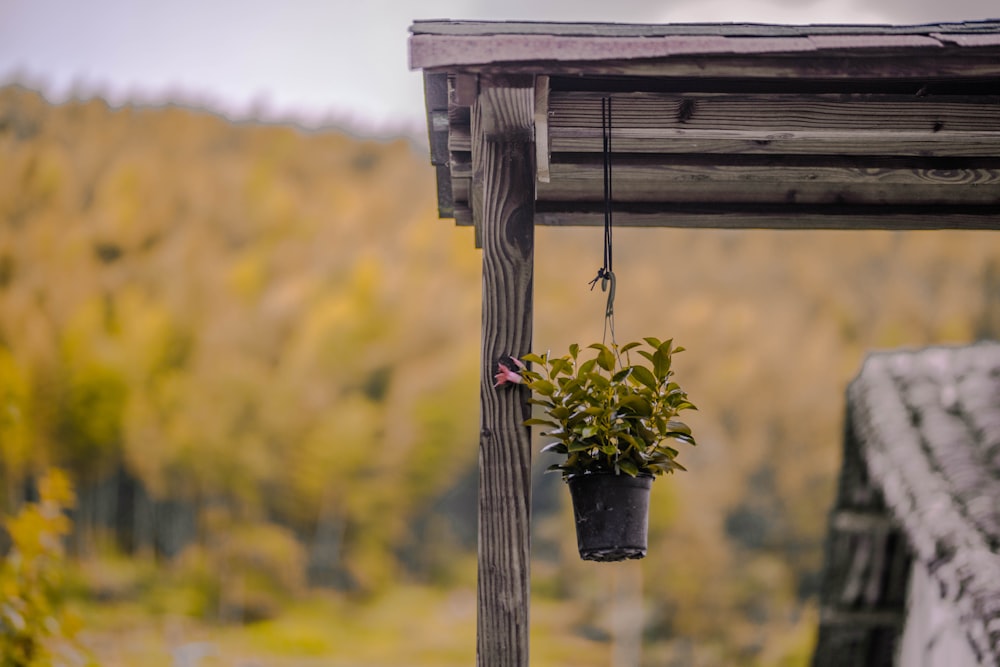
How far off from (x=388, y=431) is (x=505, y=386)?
36.0 meters

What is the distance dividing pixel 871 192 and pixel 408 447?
35.7 metres

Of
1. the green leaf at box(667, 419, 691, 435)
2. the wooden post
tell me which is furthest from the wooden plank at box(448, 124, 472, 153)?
the green leaf at box(667, 419, 691, 435)

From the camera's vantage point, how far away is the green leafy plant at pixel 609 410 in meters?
1.87

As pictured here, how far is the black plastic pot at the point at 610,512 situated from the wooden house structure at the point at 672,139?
0.13 meters

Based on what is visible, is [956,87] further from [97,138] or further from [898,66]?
[97,138]

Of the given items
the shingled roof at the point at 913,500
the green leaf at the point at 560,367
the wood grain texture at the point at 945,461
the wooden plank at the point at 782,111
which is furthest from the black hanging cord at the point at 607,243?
the shingled roof at the point at 913,500

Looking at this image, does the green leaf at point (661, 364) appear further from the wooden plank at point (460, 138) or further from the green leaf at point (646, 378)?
the wooden plank at point (460, 138)

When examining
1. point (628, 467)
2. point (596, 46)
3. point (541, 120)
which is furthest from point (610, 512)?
point (596, 46)

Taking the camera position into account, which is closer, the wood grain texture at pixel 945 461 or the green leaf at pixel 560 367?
the green leaf at pixel 560 367

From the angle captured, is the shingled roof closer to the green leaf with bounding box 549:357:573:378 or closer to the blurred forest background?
the green leaf with bounding box 549:357:573:378

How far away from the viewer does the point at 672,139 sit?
6.98 ft

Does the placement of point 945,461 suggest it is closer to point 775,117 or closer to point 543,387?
point 775,117

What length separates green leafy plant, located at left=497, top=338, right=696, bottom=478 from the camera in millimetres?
1865

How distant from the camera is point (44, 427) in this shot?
32750mm
